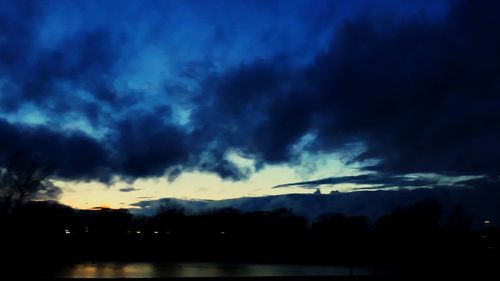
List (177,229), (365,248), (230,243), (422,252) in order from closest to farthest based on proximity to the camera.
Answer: (365,248) < (422,252) < (230,243) < (177,229)

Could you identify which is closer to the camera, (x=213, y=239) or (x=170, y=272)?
(x=170, y=272)

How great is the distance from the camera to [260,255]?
481 ft

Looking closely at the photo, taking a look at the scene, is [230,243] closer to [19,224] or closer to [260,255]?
[260,255]

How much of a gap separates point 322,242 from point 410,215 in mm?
22772

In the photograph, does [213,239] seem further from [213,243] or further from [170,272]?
[170,272]

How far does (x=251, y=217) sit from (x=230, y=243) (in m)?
24.5

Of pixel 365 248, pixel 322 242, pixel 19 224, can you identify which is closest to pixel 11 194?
pixel 19 224

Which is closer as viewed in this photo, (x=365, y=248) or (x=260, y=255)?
(x=365, y=248)

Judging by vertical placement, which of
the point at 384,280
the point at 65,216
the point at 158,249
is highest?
the point at 65,216

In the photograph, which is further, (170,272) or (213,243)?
(213,243)

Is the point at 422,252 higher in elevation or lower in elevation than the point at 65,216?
lower

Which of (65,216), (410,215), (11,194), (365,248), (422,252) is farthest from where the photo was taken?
(65,216)

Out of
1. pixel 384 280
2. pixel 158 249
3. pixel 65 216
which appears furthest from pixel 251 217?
pixel 384 280

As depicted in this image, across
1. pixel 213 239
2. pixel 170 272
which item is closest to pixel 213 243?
pixel 213 239
